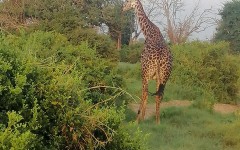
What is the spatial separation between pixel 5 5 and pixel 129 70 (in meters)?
8.14

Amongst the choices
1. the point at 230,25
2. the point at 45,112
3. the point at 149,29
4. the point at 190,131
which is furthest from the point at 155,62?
the point at 230,25

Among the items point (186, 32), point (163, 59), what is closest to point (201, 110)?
point (163, 59)

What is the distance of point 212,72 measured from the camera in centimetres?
1474

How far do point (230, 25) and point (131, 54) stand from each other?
27.4 feet

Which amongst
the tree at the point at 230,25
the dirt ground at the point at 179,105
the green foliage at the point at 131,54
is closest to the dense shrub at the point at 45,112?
the dirt ground at the point at 179,105

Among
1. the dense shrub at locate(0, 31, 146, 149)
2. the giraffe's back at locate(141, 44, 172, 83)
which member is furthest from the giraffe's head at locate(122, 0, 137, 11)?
the dense shrub at locate(0, 31, 146, 149)

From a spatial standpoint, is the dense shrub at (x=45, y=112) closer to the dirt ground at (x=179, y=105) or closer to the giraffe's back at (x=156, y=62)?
the giraffe's back at (x=156, y=62)

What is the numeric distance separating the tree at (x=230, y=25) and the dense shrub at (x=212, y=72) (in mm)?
16253

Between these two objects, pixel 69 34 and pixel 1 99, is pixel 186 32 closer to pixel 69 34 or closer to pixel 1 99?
pixel 69 34

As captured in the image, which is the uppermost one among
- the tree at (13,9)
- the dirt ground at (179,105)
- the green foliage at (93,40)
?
the tree at (13,9)

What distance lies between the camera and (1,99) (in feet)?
8.76

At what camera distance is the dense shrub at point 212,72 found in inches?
575

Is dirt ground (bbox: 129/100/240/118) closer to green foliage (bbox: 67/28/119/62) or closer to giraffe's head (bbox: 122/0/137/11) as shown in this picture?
giraffe's head (bbox: 122/0/137/11)

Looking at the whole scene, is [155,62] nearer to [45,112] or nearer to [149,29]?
[149,29]
